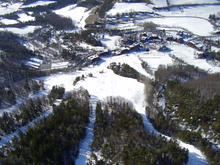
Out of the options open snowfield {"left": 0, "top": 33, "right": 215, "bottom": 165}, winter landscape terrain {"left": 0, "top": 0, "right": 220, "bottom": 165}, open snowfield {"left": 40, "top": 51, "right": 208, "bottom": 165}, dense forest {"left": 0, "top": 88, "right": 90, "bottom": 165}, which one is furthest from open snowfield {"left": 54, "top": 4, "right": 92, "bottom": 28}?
dense forest {"left": 0, "top": 88, "right": 90, "bottom": 165}

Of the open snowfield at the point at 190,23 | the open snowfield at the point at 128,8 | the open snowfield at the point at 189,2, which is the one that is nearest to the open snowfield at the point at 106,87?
the open snowfield at the point at 190,23

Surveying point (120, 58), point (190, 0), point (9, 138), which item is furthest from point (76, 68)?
point (190, 0)

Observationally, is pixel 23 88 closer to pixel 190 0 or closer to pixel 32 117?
pixel 32 117

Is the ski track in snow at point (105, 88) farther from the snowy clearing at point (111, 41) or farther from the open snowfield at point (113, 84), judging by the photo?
the snowy clearing at point (111, 41)

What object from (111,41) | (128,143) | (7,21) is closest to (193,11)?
(111,41)

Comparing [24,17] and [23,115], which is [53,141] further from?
[24,17]
